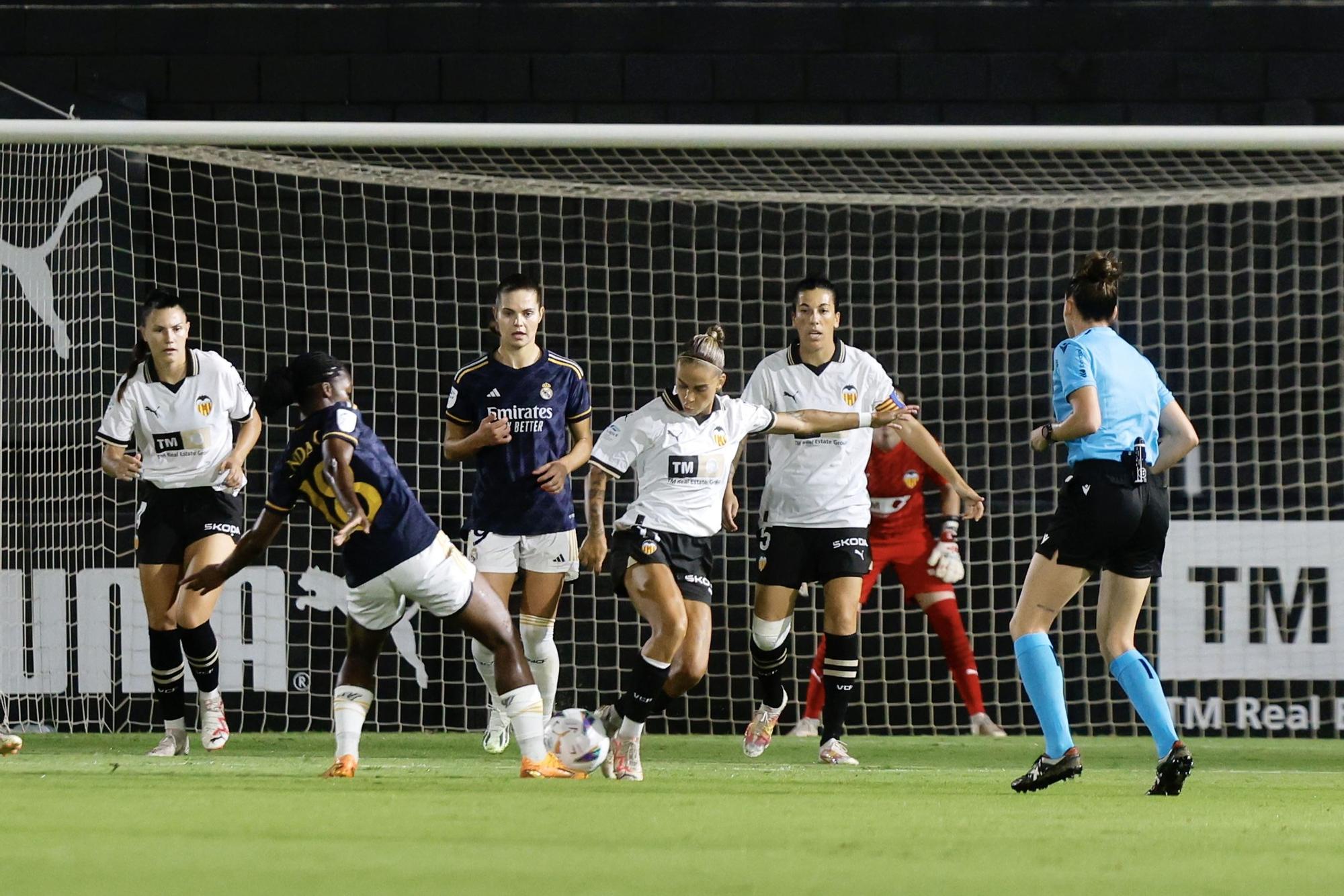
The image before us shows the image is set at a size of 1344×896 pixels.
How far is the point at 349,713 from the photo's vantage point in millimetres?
6090

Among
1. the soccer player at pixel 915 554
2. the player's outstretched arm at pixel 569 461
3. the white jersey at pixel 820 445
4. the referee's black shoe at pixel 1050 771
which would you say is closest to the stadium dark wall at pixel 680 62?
the soccer player at pixel 915 554

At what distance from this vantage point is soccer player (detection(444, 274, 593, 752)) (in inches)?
282

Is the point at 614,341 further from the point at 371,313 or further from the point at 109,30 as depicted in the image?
the point at 109,30

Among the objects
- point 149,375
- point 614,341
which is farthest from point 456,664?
point 149,375

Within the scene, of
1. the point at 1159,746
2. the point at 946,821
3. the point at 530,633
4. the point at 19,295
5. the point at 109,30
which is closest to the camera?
the point at 946,821

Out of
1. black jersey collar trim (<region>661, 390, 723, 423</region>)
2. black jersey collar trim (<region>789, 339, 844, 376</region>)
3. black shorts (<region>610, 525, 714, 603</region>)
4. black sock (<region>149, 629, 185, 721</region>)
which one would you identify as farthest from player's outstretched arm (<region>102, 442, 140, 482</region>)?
black jersey collar trim (<region>789, 339, 844, 376</region>)

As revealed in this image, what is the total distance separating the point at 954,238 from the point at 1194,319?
1.37 m

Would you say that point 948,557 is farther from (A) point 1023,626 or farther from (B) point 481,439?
(A) point 1023,626

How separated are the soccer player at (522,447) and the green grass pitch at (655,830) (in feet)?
2.80

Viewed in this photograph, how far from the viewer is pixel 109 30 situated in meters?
9.59

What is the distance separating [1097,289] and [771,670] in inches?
100

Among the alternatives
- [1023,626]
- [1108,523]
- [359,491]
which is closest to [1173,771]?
[1023,626]

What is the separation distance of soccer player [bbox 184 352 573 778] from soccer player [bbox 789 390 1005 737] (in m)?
3.02

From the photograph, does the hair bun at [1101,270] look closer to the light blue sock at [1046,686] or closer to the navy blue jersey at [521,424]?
the light blue sock at [1046,686]
